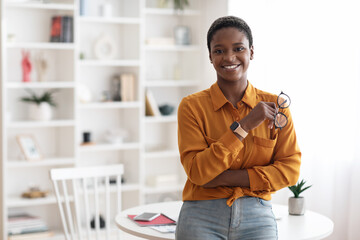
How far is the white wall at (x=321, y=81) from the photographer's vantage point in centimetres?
333

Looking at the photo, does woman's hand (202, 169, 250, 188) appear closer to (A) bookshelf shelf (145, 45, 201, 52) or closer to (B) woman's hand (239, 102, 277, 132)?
(B) woman's hand (239, 102, 277, 132)

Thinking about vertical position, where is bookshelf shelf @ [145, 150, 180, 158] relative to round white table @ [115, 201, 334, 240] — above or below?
below

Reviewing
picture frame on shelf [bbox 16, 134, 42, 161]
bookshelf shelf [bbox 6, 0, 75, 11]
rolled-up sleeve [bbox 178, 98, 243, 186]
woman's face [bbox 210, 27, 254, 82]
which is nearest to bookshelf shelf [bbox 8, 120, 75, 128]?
picture frame on shelf [bbox 16, 134, 42, 161]

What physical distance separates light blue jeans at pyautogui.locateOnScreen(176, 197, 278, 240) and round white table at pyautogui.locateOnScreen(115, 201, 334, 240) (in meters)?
0.29

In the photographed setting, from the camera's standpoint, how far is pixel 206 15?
4.53m

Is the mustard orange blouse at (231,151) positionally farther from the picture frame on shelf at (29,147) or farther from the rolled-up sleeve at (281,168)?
the picture frame on shelf at (29,147)

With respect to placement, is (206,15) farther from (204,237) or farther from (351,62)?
(204,237)

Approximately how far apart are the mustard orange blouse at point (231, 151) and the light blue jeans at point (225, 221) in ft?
0.10

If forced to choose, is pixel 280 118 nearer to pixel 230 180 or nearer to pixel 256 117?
pixel 256 117

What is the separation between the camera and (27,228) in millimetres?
4051

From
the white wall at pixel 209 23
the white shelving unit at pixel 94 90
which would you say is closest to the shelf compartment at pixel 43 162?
the white shelving unit at pixel 94 90

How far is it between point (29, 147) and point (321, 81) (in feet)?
7.12

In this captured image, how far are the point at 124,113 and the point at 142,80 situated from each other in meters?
0.39

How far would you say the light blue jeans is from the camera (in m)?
1.75
